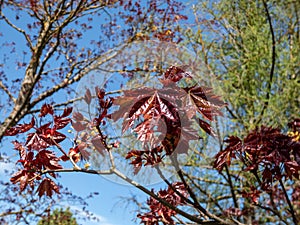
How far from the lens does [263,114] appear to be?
247 cm

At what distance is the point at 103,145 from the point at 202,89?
10.7 inches

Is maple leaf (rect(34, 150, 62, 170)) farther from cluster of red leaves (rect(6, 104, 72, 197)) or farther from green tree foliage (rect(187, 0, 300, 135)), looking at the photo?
green tree foliage (rect(187, 0, 300, 135))

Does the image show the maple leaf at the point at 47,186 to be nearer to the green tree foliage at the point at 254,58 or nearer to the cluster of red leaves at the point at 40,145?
the cluster of red leaves at the point at 40,145

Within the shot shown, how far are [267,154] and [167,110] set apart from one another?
1.75ft

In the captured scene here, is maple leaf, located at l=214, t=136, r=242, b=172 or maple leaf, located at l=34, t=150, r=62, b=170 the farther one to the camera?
maple leaf, located at l=214, t=136, r=242, b=172

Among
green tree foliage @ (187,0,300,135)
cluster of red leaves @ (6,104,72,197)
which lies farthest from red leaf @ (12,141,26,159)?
green tree foliage @ (187,0,300,135)

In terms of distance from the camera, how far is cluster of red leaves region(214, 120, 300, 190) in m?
0.97

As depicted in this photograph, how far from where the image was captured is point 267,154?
1.02 meters

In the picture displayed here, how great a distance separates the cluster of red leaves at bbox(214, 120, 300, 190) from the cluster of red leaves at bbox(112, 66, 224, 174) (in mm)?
335

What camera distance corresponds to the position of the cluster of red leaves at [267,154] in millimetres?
974

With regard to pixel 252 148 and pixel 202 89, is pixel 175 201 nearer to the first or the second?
→ pixel 252 148

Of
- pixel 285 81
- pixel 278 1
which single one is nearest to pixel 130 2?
pixel 278 1

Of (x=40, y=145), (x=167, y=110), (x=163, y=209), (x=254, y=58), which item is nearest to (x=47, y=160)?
(x=40, y=145)

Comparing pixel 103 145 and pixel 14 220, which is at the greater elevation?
pixel 14 220
